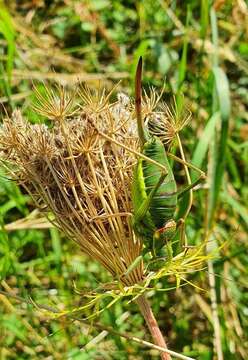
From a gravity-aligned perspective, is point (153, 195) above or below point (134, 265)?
above

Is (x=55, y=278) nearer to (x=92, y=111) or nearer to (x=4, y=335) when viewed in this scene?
(x=4, y=335)

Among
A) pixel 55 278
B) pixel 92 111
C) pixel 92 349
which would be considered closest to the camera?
pixel 92 111

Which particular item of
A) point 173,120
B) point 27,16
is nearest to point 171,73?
point 27,16

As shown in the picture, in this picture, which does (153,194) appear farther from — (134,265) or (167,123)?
(167,123)

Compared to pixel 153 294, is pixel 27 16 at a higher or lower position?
higher

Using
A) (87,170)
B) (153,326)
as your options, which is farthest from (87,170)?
(153,326)

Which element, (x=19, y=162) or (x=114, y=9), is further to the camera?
(x=114, y=9)

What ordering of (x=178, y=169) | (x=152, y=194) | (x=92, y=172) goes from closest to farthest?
1. (x=152, y=194)
2. (x=92, y=172)
3. (x=178, y=169)
